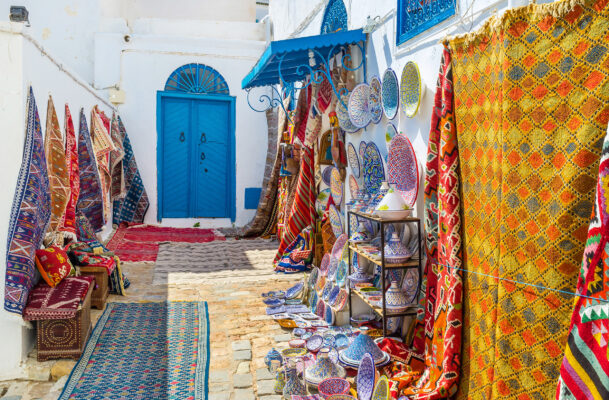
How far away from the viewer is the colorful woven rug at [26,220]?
2709 mm

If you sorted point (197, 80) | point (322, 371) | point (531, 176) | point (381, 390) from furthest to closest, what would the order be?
1. point (197, 80)
2. point (322, 371)
3. point (381, 390)
4. point (531, 176)

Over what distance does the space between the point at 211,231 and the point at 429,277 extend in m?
5.82

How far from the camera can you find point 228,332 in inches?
135

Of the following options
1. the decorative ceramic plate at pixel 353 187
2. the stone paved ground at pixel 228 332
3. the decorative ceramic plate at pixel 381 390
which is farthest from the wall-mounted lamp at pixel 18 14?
the decorative ceramic plate at pixel 381 390

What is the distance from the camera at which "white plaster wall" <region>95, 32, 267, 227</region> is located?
25.6ft

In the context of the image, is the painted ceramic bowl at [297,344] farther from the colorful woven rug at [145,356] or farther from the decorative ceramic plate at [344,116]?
the decorative ceramic plate at [344,116]

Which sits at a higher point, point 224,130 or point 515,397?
point 224,130

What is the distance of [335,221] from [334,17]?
6.10 feet

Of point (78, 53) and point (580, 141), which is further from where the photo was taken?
point (78, 53)

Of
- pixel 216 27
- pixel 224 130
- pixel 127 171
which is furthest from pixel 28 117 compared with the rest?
pixel 216 27

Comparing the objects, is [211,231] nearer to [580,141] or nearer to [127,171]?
[127,171]

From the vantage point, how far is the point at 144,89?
791cm

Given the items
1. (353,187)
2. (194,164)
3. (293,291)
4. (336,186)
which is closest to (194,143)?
(194,164)

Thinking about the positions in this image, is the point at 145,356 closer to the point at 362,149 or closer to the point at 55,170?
the point at 55,170
